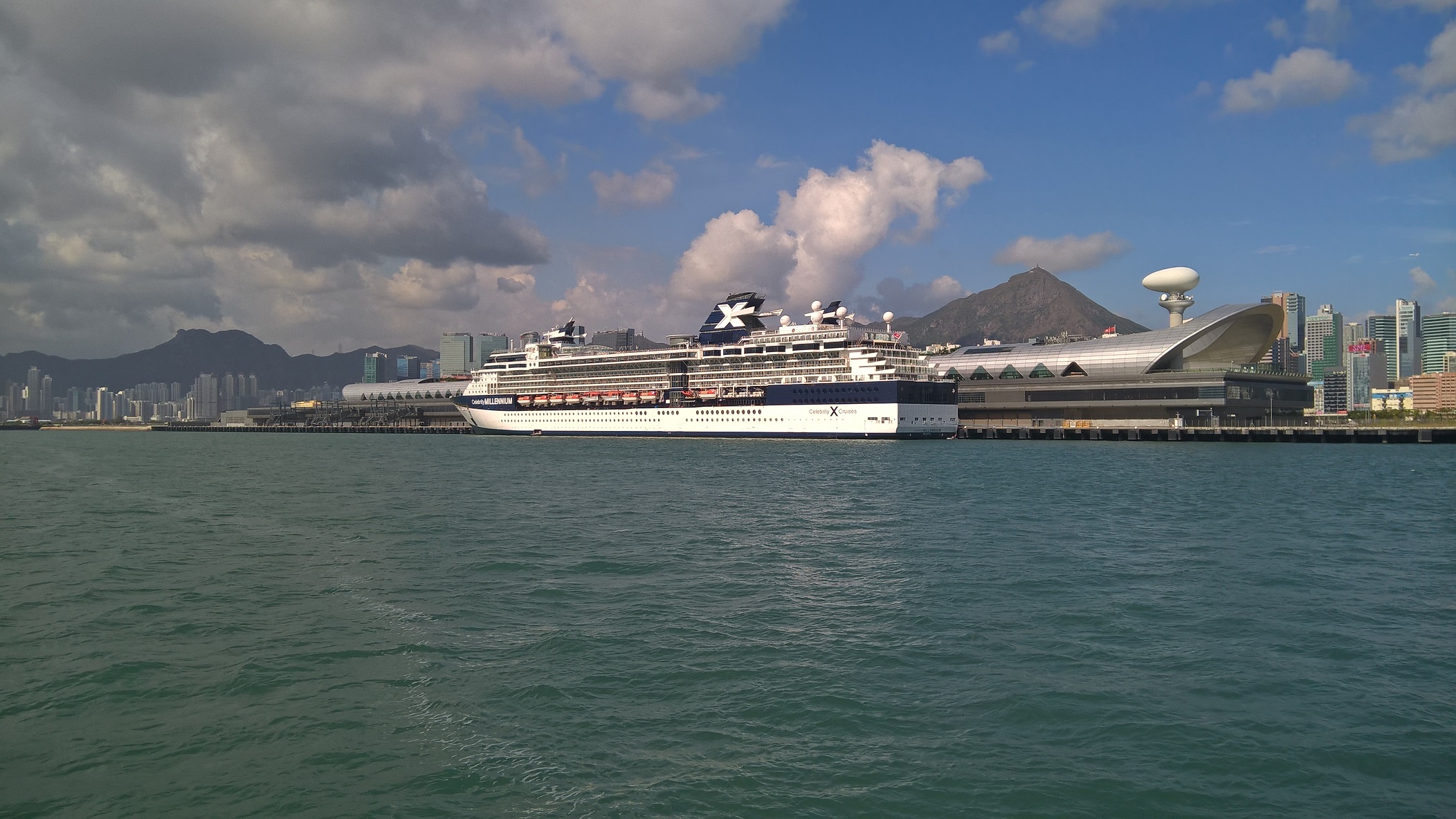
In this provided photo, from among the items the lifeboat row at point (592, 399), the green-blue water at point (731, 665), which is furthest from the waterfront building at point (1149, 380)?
the green-blue water at point (731, 665)

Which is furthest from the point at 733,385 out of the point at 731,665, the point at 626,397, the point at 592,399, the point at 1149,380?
the point at 731,665

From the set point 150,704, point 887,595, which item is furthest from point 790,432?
point 150,704

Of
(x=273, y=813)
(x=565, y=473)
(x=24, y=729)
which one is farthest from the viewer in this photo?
(x=565, y=473)

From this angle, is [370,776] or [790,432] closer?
[370,776]

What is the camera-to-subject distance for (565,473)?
44.2 meters

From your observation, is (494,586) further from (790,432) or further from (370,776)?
(790,432)

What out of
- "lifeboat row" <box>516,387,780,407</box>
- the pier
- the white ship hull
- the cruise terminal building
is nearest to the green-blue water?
the white ship hull

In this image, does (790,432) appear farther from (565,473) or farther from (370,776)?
(370,776)

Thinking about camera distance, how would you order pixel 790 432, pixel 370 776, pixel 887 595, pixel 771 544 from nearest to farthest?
1. pixel 370 776
2. pixel 887 595
3. pixel 771 544
4. pixel 790 432

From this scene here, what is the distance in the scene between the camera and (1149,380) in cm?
9125

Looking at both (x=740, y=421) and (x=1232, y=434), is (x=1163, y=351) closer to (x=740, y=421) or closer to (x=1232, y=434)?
(x=1232, y=434)

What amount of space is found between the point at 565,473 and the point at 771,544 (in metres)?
25.2

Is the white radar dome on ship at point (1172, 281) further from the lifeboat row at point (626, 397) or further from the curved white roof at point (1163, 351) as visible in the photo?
the lifeboat row at point (626, 397)

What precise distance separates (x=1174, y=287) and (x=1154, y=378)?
1992 centimetres
